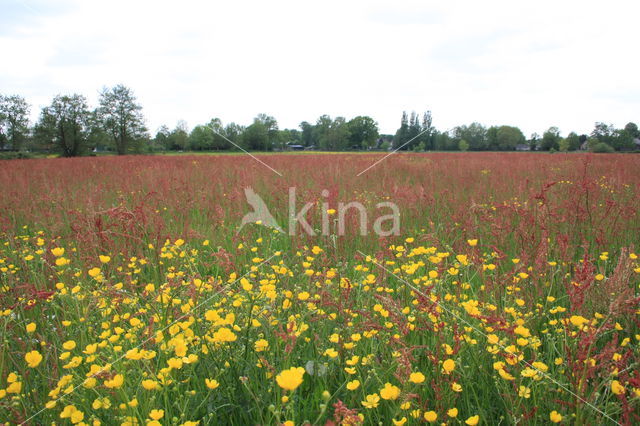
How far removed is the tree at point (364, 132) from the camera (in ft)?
132

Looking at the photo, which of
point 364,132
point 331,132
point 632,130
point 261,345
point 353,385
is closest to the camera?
point 353,385

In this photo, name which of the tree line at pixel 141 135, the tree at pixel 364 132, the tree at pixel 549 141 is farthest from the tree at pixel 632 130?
the tree at pixel 364 132

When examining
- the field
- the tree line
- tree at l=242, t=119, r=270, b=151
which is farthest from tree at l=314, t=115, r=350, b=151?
the field

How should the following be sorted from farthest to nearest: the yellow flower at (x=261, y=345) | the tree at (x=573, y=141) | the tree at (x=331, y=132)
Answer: the tree at (x=573, y=141) → the tree at (x=331, y=132) → the yellow flower at (x=261, y=345)

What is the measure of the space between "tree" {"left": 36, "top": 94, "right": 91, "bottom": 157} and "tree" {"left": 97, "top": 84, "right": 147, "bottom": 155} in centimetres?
534

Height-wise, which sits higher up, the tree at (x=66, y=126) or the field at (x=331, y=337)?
the tree at (x=66, y=126)

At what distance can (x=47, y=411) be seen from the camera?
1.36m

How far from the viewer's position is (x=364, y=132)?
44125 millimetres

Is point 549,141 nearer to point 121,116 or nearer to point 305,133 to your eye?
point 305,133

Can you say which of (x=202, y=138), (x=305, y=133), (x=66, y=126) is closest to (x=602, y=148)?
(x=305, y=133)

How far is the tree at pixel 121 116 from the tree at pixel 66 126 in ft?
17.5

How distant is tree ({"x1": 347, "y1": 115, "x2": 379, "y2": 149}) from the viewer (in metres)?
40.3

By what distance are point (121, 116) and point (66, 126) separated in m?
10.9

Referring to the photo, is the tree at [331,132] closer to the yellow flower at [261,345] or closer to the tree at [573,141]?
the yellow flower at [261,345]
